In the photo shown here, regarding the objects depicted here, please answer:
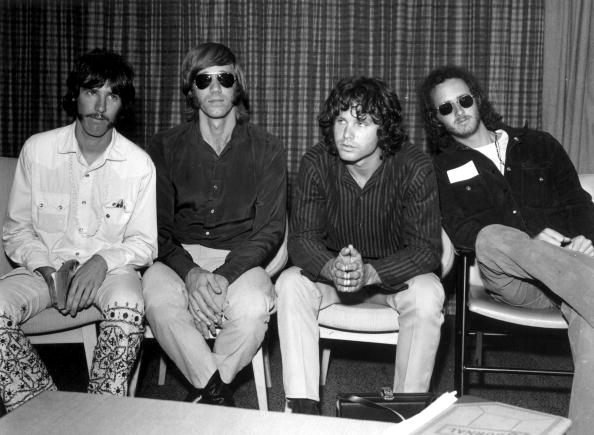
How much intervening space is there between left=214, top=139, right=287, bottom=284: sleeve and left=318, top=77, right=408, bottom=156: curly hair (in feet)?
0.84

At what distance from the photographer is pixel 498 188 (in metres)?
2.56

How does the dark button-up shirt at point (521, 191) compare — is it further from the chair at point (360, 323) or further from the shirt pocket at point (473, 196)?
the chair at point (360, 323)

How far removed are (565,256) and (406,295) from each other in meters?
0.53

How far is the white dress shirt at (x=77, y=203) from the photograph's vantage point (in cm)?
242

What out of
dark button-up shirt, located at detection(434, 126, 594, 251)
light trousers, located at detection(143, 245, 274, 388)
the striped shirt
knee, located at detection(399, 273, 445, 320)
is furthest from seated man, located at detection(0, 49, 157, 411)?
dark button-up shirt, located at detection(434, 126, 594, 251)

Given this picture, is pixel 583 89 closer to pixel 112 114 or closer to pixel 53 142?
pixel 112 114

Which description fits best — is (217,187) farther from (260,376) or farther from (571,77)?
(571,77)

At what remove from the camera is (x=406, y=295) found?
218 cm

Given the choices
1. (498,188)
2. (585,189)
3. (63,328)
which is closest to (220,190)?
(63,328)

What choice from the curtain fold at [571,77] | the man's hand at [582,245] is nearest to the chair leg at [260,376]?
the man's hand at [582,245]

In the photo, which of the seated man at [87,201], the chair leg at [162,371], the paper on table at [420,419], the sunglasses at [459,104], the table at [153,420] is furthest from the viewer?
the chair leg at [162,371]

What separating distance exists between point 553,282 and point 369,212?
27.8 inches

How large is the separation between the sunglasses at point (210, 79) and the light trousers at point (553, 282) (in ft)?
3.88

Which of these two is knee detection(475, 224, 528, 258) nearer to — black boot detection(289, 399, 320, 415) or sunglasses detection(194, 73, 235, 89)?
black boot detection(289, 399, 320, 415)
